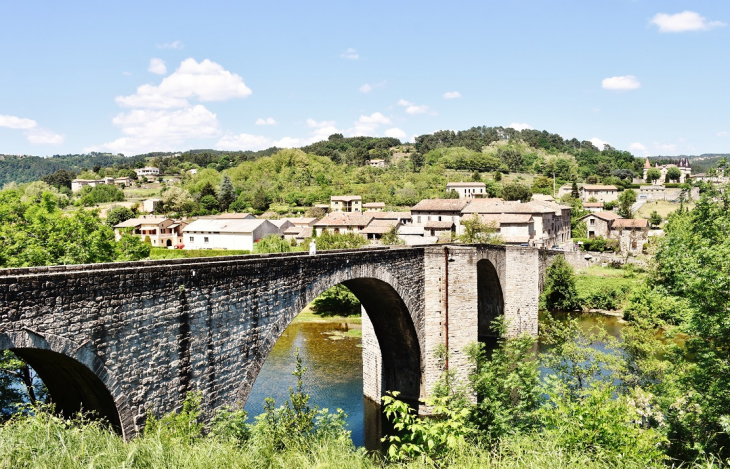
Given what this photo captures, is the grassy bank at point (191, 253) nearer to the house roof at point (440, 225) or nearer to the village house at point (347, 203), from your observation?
the house roof at point (440, 225)

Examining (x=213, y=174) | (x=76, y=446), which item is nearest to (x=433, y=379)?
→ (x=76, y=446)

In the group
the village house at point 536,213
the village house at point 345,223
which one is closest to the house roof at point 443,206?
the village house at point 536,213

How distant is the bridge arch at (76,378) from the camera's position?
8703 millimetres

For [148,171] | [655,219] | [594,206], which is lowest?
[655,219]

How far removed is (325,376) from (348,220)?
4254 cm

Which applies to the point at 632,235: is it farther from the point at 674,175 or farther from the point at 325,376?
the point at 674,175

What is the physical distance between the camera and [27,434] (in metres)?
6.89

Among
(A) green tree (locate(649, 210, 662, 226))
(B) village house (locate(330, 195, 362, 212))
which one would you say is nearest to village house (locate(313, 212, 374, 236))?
(B) village house (locate(330, 195, 362, 212))

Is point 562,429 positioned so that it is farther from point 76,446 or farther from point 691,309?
point 76,446

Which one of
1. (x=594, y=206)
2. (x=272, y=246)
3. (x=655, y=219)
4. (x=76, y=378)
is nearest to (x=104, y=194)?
(x=272, y=246)

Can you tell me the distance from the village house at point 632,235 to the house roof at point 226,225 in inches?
1892

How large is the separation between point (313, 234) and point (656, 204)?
60.2 meters

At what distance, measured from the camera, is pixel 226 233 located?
6569 cm

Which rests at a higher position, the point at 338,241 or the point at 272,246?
the point at 338,241
